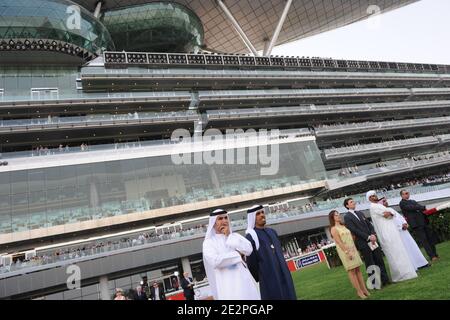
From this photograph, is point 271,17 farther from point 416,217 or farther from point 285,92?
point 416,217

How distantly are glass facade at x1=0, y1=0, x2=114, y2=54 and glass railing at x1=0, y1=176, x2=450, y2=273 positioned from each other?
21529mm

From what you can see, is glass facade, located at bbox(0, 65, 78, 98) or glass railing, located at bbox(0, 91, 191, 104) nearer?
glass railing, located at bbox(0, 91, 191, 104)

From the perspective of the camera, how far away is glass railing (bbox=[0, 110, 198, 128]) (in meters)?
32.2

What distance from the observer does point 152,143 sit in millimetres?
36125

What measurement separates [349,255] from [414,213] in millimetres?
4191

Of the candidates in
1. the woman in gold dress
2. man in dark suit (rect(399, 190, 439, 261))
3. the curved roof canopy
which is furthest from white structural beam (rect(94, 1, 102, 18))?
the woman in gold dress

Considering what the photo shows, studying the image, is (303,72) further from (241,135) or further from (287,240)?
(287,240)

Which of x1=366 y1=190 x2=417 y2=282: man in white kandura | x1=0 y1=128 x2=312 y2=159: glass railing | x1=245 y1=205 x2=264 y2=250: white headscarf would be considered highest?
x1=0 y1=128 x2=312 y2=159: glass railing

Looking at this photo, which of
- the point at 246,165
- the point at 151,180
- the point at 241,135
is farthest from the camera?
the point at 241,135

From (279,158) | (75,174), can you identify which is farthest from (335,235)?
(279,158)

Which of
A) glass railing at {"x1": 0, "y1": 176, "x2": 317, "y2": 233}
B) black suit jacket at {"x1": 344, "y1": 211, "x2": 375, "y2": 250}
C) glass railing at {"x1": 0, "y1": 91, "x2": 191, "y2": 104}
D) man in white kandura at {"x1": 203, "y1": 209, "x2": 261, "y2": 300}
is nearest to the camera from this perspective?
man in white kandura at {"x1": 203, "y1": 209, "x2": 261, "y2": 300}

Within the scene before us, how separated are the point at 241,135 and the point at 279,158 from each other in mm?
4967

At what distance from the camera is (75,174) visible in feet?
106

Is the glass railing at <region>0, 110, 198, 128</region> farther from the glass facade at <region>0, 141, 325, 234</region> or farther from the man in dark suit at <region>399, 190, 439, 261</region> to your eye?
the man in dark suit at <region>399, 190, 439, 261</region>
